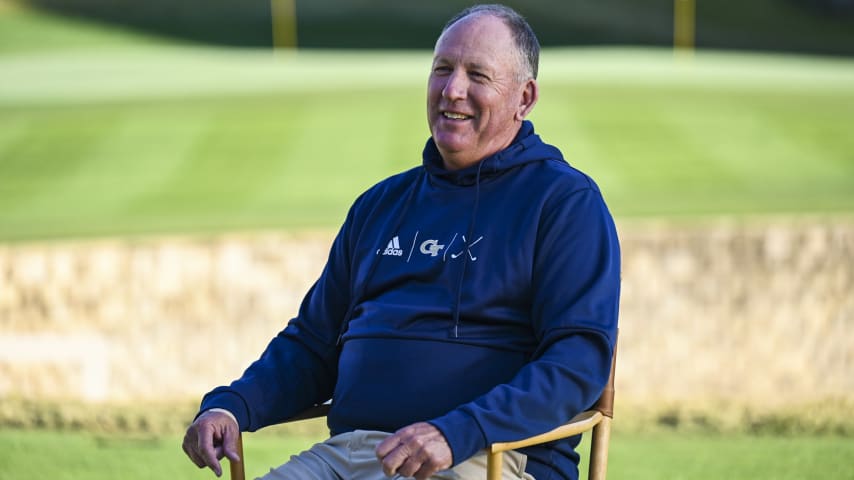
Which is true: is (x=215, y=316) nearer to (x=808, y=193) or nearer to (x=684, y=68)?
(x=808, y=193)

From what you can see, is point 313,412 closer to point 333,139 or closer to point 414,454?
point 414,454

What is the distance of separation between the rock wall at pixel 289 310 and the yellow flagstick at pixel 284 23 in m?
15.3

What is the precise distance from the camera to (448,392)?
10.5ft

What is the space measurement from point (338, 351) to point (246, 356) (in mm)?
5857

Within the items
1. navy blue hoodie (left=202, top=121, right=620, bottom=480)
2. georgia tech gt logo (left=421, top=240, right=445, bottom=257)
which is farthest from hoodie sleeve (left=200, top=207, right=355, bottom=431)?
georgia tech gt logo (left=421, top=240, right=445, bottom=257)

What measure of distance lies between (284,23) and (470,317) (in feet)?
74.4

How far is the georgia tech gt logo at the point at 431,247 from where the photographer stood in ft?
11.0

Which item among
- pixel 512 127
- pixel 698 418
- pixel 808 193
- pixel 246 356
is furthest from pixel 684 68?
pixel 512 127

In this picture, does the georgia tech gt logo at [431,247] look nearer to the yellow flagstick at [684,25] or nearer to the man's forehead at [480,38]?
the man's forehead at [480,38]

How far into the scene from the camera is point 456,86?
337cm

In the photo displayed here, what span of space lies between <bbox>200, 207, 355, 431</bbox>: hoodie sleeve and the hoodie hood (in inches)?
13.7

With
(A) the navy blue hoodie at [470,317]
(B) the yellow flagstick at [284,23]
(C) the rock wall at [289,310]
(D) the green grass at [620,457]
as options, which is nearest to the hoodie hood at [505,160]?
(A) the navy blue hoodie at [470,317]

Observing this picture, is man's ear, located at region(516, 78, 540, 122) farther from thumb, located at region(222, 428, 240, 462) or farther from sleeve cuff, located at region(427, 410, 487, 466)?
thumb, located at region(222, 428, 240, 462)

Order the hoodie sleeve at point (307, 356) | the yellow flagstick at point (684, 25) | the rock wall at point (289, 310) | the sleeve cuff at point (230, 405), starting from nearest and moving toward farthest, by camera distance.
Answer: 1. the sleeve cuff at point (230, 405)
2. the hoodie sleeve at point (307, 356)
3. the rock wall at point (289, 310)
4. the yellow flagstick at point (684, 25)
